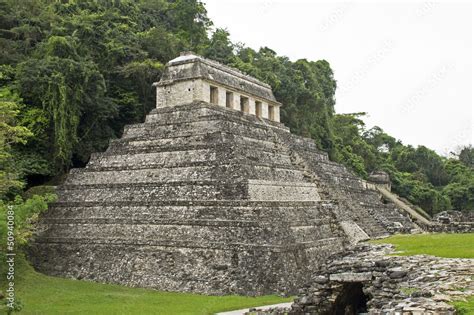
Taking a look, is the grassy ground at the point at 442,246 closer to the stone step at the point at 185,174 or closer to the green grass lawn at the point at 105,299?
the green grass lawn at the point at 105,299

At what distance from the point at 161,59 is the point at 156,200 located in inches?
590

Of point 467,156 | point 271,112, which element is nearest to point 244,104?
point 271,112

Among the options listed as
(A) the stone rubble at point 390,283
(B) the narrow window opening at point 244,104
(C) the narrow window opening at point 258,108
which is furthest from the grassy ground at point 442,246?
(C) the narrow window opening at point 258,108

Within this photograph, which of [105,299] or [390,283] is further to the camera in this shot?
[105,299]

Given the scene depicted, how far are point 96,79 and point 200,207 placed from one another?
10.5 m

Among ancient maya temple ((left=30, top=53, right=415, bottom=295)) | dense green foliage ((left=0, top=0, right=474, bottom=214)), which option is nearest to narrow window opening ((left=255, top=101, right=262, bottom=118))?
ancient maya temple ((left=30, top=53, right=415, bottom=295))

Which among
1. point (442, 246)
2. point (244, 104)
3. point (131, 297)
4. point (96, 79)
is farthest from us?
point (244, 104)

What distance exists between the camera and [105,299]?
16.4m

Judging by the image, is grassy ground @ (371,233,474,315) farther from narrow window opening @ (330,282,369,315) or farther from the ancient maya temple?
the ancient maya temple

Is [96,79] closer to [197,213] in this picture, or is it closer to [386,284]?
[197,213]

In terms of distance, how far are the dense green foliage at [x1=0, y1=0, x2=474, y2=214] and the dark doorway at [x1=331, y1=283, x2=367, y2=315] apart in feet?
35.5

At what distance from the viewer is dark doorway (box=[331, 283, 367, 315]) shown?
13.5 m

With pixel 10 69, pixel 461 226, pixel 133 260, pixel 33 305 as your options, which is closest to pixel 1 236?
pixel 33 305

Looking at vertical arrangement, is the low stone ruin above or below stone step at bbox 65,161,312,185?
below
